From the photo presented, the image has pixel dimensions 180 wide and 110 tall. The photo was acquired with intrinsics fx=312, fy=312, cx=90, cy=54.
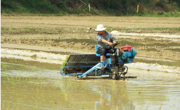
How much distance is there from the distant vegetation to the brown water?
1115 inches

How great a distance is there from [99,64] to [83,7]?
121ft

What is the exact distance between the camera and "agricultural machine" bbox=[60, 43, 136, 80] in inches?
297

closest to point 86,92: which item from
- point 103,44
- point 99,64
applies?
point 99,64

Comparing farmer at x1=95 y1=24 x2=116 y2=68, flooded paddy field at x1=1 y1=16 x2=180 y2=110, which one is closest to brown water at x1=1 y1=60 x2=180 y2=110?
flooded paddy field at x1=1 y1=16 x2=180 y2=110

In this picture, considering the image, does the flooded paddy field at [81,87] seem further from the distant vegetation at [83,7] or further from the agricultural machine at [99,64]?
the distant vegetation at [83,7]

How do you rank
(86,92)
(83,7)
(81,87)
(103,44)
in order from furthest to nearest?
(83,7) → (103,44) → (81,87) → (86,92)

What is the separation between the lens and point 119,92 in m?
6.96

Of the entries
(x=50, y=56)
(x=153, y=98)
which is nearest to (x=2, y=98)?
(x=153, y=98)

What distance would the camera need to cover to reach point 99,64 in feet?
26.5

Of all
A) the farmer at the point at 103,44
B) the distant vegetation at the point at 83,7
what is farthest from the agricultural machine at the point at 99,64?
the distant vegetation at the point at 83,7

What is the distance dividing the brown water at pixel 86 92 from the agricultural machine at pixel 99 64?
190 millimetres

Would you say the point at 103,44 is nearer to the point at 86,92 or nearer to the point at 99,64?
the point at 99,64

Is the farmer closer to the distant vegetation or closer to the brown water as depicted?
the brown water

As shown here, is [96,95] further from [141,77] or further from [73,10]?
[73,10]
